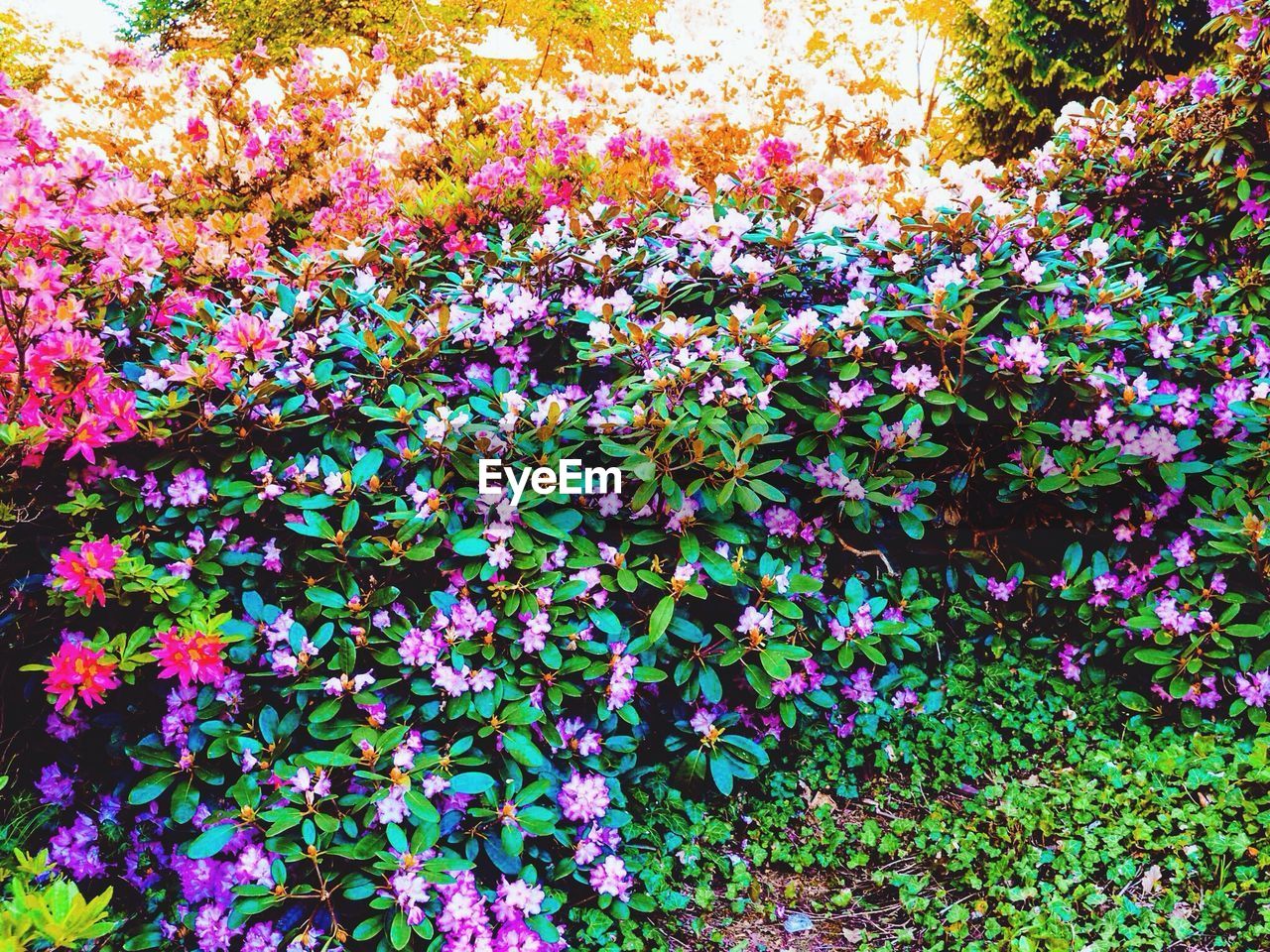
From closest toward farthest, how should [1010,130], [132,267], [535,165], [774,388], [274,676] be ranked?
[274,676] → [132,267] → [774,388] → [535,165] → [1010,130]

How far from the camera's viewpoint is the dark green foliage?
22.1 ft

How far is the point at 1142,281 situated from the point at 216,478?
8.27ft

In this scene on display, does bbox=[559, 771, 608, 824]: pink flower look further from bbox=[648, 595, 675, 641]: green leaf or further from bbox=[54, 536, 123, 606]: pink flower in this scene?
bbox=[54, 536, 123, 606]: pink flower

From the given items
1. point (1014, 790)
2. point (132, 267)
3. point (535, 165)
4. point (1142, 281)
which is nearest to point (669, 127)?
point (535, 165)

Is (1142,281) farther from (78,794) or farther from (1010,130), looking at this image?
(1010,130)

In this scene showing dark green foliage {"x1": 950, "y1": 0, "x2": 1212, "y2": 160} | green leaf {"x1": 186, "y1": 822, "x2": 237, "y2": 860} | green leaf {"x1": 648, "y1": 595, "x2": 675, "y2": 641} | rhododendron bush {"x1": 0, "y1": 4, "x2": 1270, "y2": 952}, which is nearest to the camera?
green leaf {"x1": 186, "y1": 822, "x2": 237, "y2": 860}

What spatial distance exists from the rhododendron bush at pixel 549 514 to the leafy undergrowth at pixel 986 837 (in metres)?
0.10

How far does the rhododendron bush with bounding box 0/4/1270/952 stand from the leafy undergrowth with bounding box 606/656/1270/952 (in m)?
0.10

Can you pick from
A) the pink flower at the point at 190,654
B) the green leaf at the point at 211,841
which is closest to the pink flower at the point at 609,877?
the green leaf at the point at 211,841

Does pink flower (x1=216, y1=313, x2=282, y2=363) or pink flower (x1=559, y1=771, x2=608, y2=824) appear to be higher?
pink flower (x1=216, y1=313, x2=282, y2=363)

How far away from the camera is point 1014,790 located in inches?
88.3

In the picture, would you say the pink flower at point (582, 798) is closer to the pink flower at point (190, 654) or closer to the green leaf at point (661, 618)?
the green leaf at point (661, 618)

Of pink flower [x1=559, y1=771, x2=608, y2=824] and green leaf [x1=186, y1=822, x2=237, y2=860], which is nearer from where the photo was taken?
green leaf [x1=186, y1=822, x2=237, y2=860]

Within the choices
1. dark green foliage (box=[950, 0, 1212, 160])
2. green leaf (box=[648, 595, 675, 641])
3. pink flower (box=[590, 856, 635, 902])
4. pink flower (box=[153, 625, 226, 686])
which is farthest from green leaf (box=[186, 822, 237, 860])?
dark green foliage (box=[950, 0, 1212, 160])
